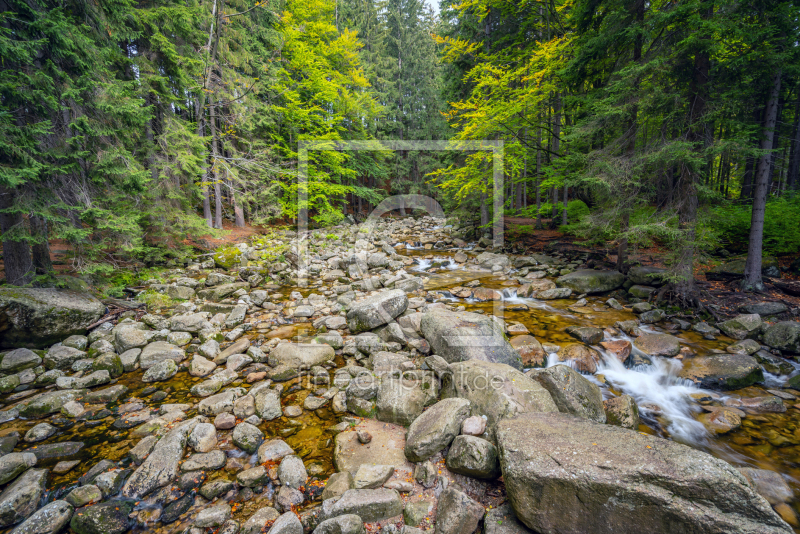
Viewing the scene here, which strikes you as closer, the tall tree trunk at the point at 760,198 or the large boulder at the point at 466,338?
the large boulder at the point at 466,338

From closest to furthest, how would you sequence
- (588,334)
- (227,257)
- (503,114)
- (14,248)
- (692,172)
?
(14,248) → (588,334) → (692,172) → (503,114) → (227,257)

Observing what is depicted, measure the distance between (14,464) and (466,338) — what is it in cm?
564

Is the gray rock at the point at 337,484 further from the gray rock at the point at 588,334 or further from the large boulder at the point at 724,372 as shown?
the large boulder at the point at 724,372

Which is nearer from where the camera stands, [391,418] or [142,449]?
[142,449]

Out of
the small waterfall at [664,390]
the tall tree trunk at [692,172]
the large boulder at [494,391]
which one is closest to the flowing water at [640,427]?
the small waterfall at [664,390]

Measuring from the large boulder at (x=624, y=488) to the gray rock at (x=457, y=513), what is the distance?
0.36 meters

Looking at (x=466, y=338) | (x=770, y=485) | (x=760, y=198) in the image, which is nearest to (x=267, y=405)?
(x=466, y=338)

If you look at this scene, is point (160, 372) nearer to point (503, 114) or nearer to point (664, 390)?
point (664, 390)

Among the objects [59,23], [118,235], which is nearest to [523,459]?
[118,235]

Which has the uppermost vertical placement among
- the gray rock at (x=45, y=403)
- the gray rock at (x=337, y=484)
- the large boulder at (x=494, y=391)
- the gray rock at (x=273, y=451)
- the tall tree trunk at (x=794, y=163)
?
the tall tree trunk at (x=794, y=163)

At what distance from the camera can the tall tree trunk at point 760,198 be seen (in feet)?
21.0

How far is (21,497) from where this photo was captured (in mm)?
2773

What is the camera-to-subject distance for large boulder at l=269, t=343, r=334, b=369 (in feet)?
17.1

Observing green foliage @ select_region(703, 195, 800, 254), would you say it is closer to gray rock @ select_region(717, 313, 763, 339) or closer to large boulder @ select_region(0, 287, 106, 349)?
gray rock @ select_region(717, 313, 763, 339)
